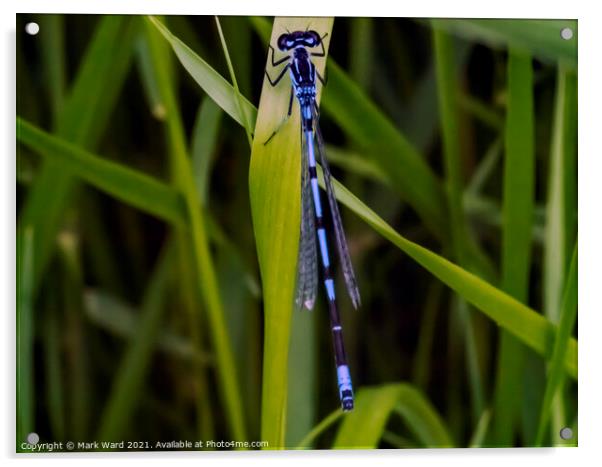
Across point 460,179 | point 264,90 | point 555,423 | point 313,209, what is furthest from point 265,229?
point 555,423

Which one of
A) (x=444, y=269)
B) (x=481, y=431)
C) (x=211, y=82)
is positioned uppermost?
(x=211, y=82)

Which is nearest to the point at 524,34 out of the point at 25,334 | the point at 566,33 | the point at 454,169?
the point at 566,33

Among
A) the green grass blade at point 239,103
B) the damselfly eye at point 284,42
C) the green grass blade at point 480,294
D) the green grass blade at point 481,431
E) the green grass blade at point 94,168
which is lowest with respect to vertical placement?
the green grass blade at point 481,431

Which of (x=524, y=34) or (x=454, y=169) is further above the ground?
(x=524, y=34)

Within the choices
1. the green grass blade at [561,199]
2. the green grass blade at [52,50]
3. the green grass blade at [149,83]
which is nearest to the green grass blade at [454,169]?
the green grass blade at [561,199]

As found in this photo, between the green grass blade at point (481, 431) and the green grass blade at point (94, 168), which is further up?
the green grass blade at point (94, 168)

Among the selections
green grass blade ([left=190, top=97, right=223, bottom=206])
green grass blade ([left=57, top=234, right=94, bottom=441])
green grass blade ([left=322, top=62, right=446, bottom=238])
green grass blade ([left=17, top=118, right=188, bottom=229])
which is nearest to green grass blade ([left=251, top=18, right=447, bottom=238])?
green grass blade ([left=322, top=62, right=446, bottom=238])

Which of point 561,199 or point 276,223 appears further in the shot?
point 561,199

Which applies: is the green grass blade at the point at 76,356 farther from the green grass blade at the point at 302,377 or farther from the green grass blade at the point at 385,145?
the green grass blade at the point at 385,145

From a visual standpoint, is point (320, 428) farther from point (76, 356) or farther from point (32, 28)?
point (32, 28)
